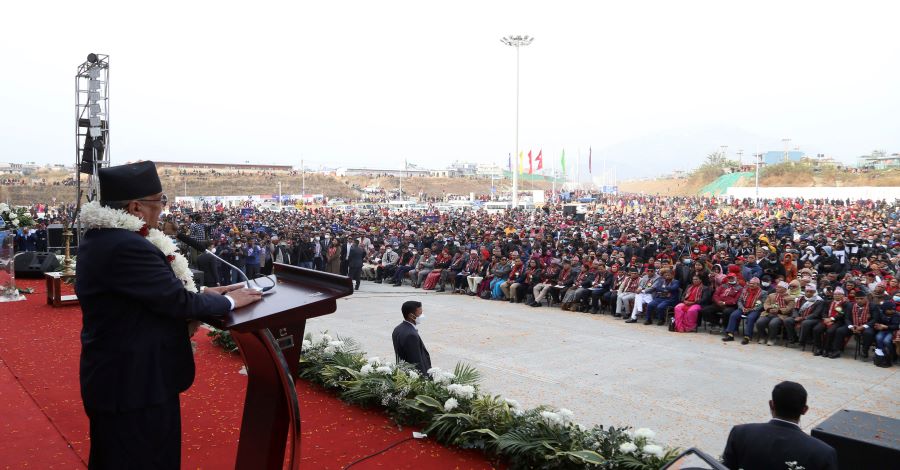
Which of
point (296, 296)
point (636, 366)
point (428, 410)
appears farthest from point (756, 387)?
point (296, 296)

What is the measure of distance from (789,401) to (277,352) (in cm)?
231

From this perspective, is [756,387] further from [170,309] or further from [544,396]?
[170,309]

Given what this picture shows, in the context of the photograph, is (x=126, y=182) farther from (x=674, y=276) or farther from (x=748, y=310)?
(x=674, y=276)

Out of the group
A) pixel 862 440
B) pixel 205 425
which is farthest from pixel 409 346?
pixel 862 440

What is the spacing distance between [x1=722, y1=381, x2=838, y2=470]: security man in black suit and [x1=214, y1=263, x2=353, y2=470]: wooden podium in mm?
1950

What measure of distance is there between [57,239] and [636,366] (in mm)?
16964

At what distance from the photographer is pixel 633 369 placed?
7.93 m

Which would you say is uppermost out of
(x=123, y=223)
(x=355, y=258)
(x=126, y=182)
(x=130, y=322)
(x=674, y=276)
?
(x=126, y=182)

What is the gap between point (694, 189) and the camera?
94312mm

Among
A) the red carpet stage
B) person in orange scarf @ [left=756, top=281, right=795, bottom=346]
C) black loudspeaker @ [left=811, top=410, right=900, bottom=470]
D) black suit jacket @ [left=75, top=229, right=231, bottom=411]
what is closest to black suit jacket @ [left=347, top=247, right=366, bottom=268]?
the red carpet stage

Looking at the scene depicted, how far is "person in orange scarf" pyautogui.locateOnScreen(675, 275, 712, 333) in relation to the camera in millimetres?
10484

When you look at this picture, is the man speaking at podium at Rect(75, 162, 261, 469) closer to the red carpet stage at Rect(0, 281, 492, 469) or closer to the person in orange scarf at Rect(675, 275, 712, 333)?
the red carpet stage at Rect(0, 281, 492, 469)

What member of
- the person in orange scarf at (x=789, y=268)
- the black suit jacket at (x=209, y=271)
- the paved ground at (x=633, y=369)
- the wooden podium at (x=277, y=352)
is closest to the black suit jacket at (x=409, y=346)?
the paved ground at (x=633, y=369)

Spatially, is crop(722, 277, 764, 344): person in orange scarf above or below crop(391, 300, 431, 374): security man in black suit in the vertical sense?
below
